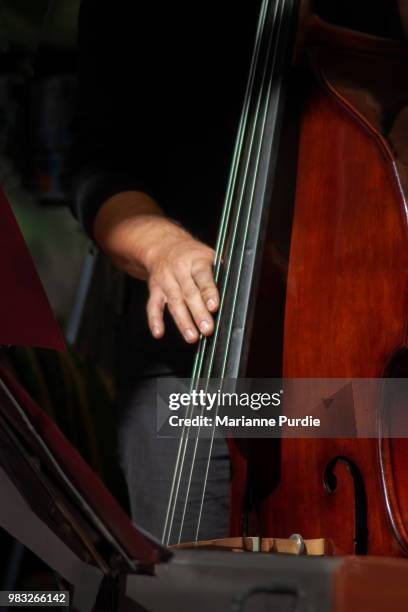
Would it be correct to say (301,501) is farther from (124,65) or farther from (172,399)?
(124,65)

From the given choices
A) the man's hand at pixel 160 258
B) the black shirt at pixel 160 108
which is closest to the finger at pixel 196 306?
the man's hand at pixel 160 258

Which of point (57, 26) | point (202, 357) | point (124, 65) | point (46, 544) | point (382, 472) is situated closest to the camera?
point (46, 544)

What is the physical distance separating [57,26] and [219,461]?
71 cm

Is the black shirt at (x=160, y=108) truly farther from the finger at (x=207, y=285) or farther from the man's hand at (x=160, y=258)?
the finger at (x=207, y=285)

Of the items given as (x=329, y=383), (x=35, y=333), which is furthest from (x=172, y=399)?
(x=35, y=333)

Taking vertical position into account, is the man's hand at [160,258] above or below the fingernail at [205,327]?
above

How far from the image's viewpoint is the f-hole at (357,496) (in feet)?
1.61

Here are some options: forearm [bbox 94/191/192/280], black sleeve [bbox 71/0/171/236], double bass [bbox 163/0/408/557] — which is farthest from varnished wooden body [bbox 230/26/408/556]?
black sleeve [bbox 71/0/171/236]

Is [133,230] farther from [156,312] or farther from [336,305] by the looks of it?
[336,305]

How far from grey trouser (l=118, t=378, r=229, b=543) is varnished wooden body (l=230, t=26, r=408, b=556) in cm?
6

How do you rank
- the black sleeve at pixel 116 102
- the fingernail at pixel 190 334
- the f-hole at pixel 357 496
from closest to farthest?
the f-hole at pixel 357 496, the fingernail at pixel 190 334, the black sleeve at pixel 116 102

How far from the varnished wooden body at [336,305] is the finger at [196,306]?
0.04m

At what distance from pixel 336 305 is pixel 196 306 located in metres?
0.11

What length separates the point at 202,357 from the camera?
599mm
